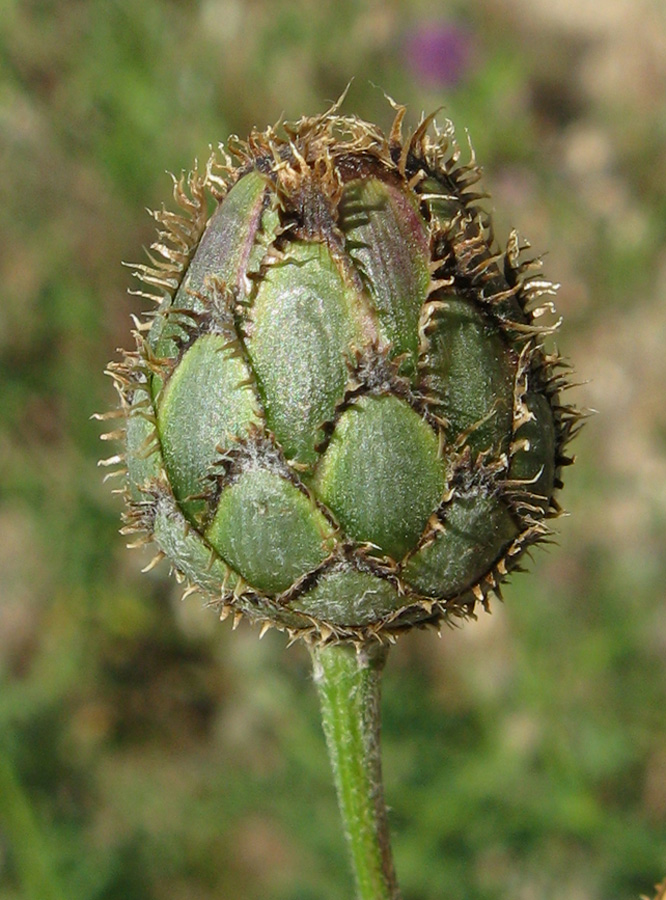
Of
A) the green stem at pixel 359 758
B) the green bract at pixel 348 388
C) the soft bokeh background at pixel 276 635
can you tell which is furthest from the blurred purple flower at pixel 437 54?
the green stem at pixel 359 758

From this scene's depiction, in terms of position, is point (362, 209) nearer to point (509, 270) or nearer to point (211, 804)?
point (509, 270)

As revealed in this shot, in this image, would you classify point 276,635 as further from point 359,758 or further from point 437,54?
point 437,54

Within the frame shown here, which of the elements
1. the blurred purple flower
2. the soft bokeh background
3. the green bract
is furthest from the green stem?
the blurred purple flower

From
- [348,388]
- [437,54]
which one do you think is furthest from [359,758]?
[437,54]

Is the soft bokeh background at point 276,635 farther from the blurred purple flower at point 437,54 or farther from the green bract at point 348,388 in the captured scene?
the green bract at point 348,388

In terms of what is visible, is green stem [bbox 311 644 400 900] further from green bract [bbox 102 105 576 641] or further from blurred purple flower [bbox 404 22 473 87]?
blurred purple flower [bbox 404 22 473 87]

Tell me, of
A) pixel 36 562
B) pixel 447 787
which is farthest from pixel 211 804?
pixel 36 562
